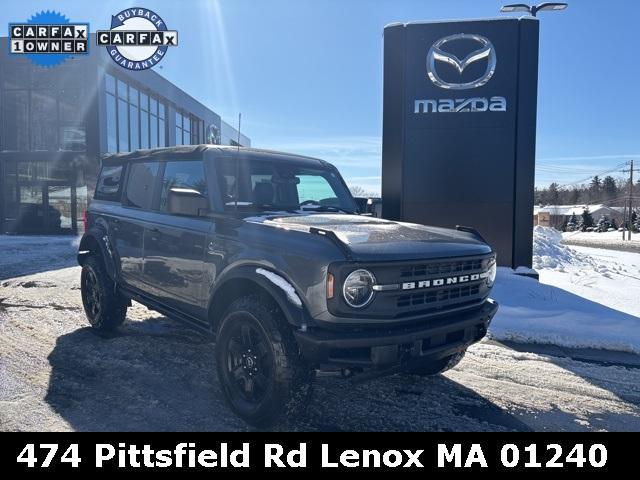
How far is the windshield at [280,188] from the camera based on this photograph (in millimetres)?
4121

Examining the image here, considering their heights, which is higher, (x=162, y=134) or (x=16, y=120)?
(x=162, y=134)

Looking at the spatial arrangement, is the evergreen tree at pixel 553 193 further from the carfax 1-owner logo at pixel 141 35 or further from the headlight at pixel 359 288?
the headlight at pixel 359 288

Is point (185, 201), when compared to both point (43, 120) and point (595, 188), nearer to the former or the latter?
point (43, 120)

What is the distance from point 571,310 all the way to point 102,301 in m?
6.46

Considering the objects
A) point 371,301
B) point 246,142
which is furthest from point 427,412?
point 246,142

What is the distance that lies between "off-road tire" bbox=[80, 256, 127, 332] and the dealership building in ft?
56.0

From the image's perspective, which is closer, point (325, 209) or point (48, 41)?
point (325, 209)

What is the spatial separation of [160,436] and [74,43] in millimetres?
20209

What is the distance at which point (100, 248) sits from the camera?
18.2 ft

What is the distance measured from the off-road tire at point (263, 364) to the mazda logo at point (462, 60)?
7.99 m

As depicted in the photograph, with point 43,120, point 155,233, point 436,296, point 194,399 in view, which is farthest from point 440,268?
point 43,120

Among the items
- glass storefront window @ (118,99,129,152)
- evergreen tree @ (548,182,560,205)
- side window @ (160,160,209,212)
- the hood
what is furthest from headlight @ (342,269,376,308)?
evergreen tree @ (548,182,560,205)

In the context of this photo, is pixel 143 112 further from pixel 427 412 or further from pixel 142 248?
pixel 427 412

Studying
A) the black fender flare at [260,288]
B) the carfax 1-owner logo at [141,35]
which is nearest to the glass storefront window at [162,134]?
the carfax 1-owner logo at [141,35]
